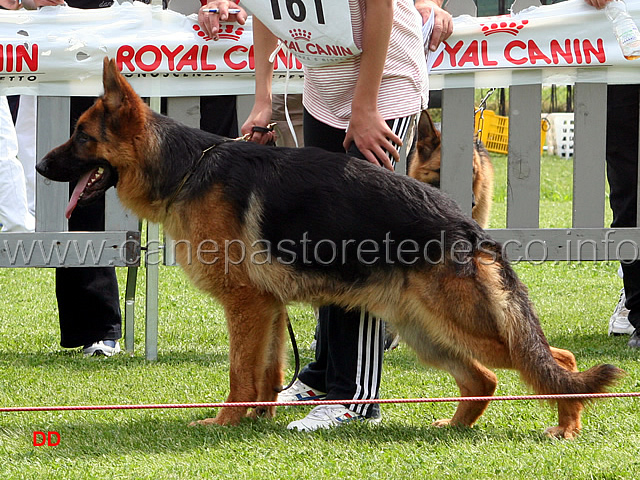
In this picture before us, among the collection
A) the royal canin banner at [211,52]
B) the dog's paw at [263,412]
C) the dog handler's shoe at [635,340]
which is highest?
the royal canin banner at [211,52]

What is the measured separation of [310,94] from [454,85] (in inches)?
59.4

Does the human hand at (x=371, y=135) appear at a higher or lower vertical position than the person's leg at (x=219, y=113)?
lower

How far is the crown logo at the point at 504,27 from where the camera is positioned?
493cm

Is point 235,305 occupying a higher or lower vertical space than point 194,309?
higher

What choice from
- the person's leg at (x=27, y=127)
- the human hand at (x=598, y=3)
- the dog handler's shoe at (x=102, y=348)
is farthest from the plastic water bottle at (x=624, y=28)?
the person's leg at (x=27, y=127)

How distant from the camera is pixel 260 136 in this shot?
3934mm

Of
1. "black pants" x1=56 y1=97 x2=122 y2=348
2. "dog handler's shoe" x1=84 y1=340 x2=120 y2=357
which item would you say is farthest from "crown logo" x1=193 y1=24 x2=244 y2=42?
"dog handler's shoe" x1=84 y1=340 x2=120 y2=357

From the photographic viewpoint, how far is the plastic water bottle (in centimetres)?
473

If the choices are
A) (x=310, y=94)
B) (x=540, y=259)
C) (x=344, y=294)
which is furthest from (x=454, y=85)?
(x=344, y=294)

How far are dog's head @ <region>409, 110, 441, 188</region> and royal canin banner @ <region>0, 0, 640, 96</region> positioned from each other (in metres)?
0.68

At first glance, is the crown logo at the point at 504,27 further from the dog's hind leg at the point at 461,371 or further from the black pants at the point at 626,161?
the dog's hind leg at the point at 461,371

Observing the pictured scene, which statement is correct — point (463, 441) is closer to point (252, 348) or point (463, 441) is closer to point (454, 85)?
point (252, 348)

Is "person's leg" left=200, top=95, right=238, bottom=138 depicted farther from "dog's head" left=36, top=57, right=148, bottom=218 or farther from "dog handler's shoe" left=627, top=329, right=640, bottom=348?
A: "dog handler's shoe" left=627, top=329, right=640, bottom=348

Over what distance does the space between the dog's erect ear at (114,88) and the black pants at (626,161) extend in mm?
3234
